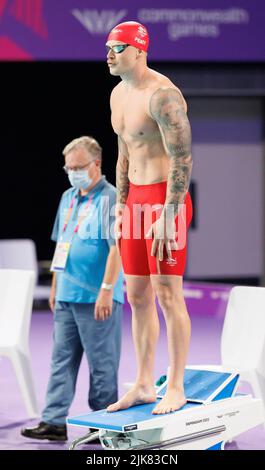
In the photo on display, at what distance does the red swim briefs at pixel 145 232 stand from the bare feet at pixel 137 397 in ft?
1.69

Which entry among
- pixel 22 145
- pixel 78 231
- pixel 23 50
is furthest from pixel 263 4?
pixel 78 231

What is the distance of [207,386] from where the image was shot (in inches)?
165

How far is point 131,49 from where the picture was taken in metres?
3.83

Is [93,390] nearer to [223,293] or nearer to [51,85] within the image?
[223,293]

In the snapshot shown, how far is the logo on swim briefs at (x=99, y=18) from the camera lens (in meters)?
10.4

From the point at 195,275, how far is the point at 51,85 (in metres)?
3.36

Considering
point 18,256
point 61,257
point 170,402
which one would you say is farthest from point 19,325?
point 18,256

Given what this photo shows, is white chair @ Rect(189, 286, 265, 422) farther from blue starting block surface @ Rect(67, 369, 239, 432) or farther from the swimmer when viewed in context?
the swimmer

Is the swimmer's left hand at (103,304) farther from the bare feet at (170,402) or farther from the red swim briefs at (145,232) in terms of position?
the bare feet at (170,402)

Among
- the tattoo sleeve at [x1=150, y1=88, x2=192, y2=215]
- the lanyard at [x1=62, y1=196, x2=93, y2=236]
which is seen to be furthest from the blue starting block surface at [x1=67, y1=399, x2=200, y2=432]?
the lanyard at [x1=62, y1=196, x2=93, y2=236]

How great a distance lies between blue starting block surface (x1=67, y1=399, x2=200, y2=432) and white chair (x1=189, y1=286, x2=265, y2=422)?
108cm

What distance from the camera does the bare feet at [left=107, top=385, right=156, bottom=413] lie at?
395 cm

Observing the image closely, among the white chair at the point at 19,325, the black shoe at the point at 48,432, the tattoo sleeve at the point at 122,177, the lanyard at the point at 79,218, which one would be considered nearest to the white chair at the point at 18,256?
the white chair at the point at 19,325

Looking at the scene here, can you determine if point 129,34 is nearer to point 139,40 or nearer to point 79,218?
point 139,40
